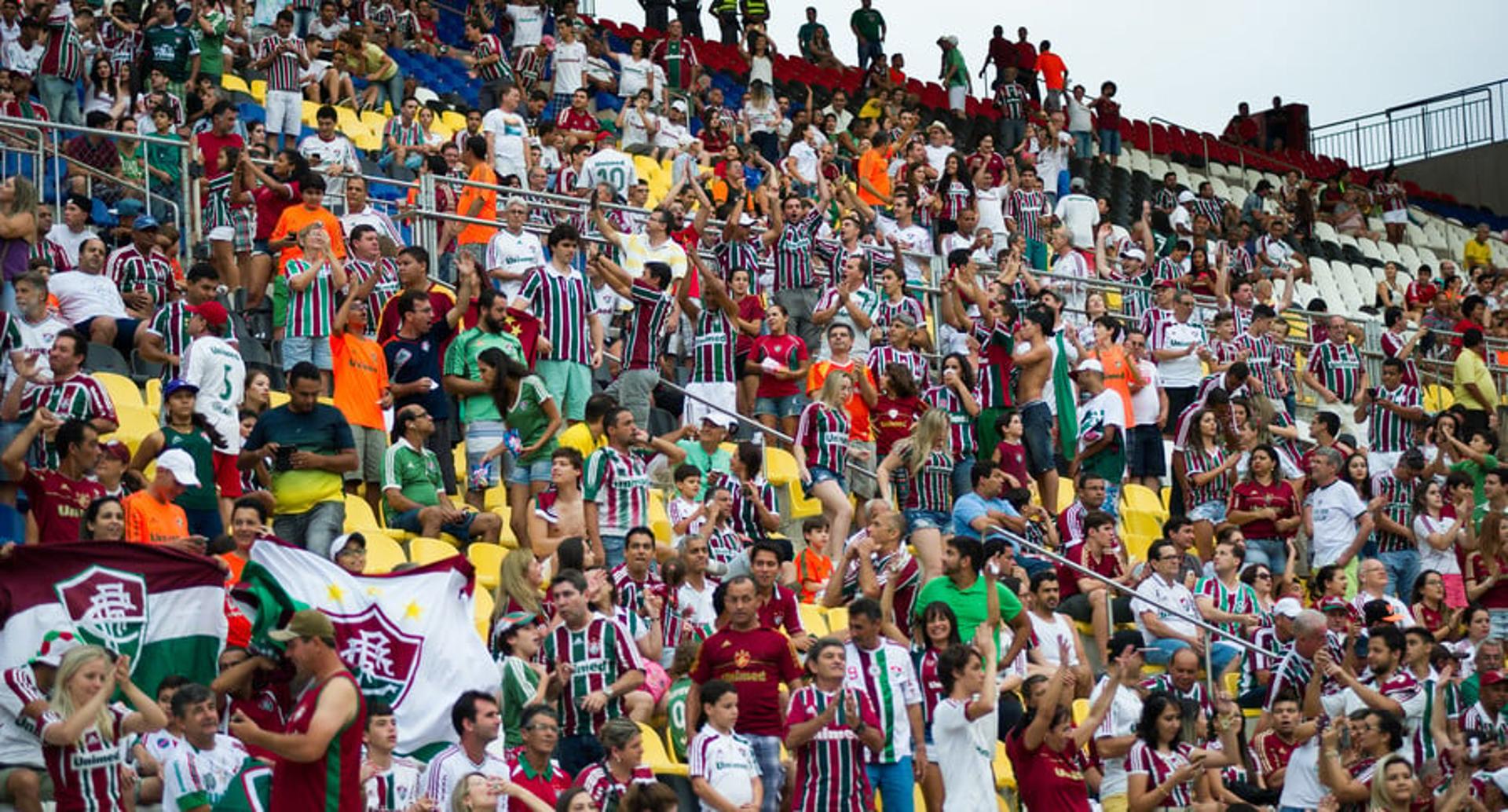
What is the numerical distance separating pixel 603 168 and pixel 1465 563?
25.2 ft

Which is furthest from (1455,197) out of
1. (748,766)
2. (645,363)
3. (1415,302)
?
(748,766)

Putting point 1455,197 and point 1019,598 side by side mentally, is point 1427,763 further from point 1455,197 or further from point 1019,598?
point 1455,197

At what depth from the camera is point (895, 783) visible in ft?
38.4

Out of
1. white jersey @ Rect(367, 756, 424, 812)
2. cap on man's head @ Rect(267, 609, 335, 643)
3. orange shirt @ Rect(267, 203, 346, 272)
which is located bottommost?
white jersey @ Rect(367, 756, 424, 812)

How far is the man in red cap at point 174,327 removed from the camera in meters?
14.3

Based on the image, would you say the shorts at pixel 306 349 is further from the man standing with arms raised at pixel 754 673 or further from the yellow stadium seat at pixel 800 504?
the man standing with arms raised at pixel 754 673

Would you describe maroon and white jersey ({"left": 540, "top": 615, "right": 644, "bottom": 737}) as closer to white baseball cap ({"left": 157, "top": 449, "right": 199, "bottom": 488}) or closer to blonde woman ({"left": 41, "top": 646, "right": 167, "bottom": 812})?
white baseball cap ({"left": 157, "top": 449, "right": 199, "bottom": 488})

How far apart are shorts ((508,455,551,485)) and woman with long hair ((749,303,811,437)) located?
9.63 feet

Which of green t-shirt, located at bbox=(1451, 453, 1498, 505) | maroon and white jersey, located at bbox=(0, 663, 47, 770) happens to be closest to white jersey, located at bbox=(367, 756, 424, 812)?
maroon and white jersey, located at bbox=(0, 663, 47, 770)

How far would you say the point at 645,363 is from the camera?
16.4m

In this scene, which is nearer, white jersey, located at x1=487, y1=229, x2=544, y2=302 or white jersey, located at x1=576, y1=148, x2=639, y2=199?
white jersey, located at x1=487, y1=229, x2=544, y2=302

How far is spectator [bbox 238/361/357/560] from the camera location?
13.0 m

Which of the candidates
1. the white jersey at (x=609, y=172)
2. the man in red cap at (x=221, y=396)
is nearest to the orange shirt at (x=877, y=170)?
the white jersey at (x=609, y=172)

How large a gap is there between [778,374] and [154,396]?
4617 millimetres
